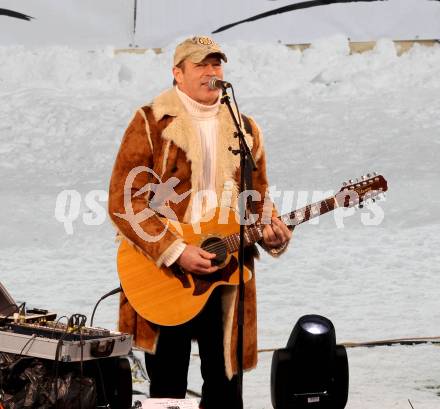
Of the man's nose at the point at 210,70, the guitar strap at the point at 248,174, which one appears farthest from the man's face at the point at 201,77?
the guitar strap at the point at 248,174

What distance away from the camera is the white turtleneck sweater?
3.38 meters

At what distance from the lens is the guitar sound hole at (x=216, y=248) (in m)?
3.30

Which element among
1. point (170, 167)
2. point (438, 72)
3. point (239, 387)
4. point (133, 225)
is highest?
point (438, 72)

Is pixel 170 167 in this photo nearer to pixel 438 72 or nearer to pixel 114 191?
pixel 114 191

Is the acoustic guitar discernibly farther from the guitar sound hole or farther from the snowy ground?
the snowy ground

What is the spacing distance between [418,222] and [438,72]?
2.49ft

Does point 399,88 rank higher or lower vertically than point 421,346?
higher

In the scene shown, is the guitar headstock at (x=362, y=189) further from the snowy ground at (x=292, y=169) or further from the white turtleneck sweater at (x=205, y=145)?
the snowy ground at (x=292, y=169)

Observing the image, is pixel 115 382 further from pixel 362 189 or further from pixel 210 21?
pixel 210 21

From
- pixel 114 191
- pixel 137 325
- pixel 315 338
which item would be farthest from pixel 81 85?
pixel 315 338

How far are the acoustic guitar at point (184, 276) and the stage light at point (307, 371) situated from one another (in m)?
0.35

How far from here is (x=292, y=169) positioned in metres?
4.46

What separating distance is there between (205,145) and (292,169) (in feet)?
3.62

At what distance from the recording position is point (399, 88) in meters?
4.52
